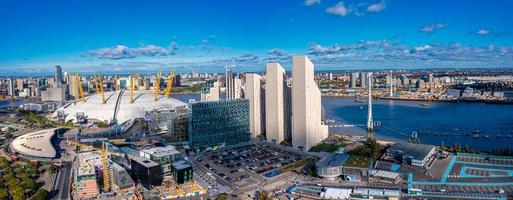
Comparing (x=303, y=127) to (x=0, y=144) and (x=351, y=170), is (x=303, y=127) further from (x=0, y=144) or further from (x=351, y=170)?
(x=0, y=144)

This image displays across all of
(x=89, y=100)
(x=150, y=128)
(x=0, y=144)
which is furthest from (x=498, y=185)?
(x=89, y=100)

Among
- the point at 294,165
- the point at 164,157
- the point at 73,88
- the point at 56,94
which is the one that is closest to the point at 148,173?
the point at 164,157

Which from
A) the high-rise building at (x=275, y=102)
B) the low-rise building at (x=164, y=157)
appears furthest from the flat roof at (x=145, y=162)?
the high-rise building at (x=275, y=102)

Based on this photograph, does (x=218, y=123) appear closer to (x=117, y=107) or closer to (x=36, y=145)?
(x=36, y=145)

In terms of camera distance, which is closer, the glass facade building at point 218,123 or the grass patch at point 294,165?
the grass patch at point 294,165

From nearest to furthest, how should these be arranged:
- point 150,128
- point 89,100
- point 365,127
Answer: point 150,128 → point 365,127 → point 89,100

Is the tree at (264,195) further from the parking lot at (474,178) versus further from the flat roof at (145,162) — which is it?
the parking lot at (474,178)
